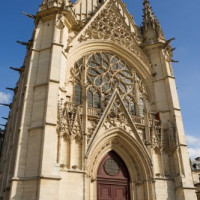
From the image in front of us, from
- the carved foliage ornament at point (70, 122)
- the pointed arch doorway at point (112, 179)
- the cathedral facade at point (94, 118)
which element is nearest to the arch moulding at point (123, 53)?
the cathedral facade at point (94, 118)

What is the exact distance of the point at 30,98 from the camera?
411 inches

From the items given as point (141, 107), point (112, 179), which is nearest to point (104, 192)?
point (112, 179)

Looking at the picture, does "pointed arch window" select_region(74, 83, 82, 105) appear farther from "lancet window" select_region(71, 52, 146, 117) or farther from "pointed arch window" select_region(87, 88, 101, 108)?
"pointed arch window" select_region(87, 88, 101, 108)

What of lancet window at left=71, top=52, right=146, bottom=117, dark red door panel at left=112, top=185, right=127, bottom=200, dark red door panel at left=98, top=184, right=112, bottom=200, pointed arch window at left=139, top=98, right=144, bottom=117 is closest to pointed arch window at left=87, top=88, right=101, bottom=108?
lancet window at left=71, top=52, right=146, bottom=117

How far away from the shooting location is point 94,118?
Answer: 11.6 meters

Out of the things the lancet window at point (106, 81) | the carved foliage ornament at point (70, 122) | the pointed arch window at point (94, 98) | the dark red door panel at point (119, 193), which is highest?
the lancet window at point (106, 81)

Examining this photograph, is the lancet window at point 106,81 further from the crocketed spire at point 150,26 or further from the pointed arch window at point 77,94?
the crocketed spire at point 150,26

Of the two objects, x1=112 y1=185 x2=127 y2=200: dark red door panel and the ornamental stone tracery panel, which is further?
x1=112 y1=185 x2=127 y2=200: dark red door panel

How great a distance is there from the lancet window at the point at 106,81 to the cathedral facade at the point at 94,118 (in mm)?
56

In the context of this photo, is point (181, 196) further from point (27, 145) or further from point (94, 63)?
point (94, 63)

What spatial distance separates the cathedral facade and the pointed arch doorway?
0.04 metres

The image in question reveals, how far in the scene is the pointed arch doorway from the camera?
1080 cm

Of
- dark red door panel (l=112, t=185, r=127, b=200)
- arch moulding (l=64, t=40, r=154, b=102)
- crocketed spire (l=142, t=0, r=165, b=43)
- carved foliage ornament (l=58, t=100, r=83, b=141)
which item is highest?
crocketed spire (l=142, t=0, r=165, b=43)

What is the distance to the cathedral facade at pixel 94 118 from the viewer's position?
9.34 metres
